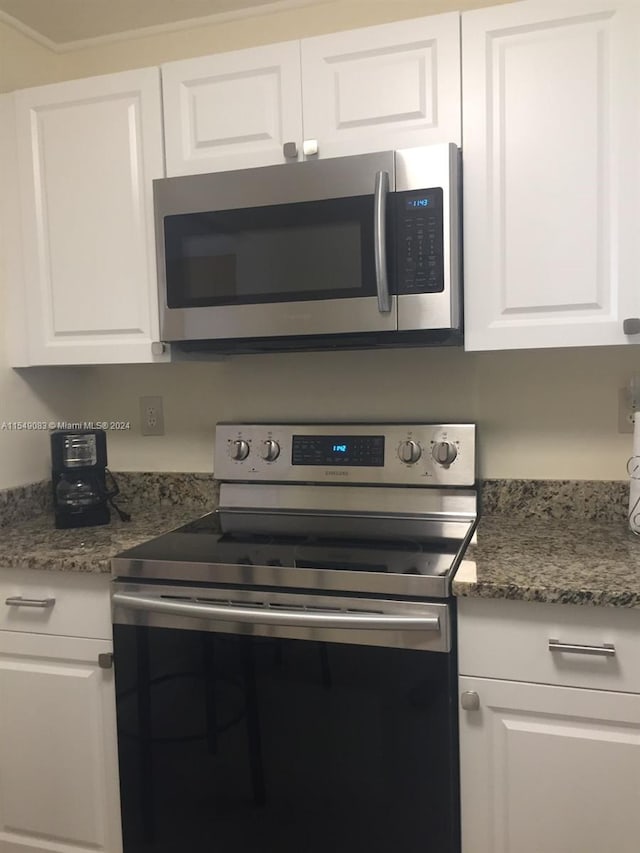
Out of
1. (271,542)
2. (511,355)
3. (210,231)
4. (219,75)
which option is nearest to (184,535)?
(271,542)

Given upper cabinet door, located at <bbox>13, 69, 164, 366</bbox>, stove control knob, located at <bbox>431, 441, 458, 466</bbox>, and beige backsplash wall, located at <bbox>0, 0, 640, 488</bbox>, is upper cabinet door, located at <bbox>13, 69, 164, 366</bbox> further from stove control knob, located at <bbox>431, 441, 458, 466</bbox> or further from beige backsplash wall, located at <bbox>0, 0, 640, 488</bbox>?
stove control knob, located at <bbox>431, 441, 458, 466</bbox>

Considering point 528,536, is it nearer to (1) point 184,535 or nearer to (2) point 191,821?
(1) point 184,535

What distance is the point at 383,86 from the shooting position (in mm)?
1650

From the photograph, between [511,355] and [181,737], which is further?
[511,355]

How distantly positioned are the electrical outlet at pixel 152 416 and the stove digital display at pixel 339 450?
18.8 inches

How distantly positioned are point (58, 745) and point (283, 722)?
1.96 ft

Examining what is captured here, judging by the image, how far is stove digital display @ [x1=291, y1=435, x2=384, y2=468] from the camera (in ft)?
6.43

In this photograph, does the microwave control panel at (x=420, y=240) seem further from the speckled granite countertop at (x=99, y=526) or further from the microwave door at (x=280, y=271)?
the speckled granite countertop at (x=99, y=526)

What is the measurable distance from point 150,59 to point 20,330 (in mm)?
898

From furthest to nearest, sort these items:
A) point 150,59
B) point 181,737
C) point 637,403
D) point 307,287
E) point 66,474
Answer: point 150,59 → point 66,474 → point 637,403 → point 307,287 → point 181,737

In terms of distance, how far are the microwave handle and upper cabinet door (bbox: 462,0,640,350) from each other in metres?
0.20

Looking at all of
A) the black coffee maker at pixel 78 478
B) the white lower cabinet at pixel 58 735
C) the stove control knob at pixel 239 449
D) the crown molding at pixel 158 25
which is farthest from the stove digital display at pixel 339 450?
the crown molding at pixel 158 25

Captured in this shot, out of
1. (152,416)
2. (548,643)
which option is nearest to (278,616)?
(548,643)

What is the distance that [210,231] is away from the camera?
1770 mm
